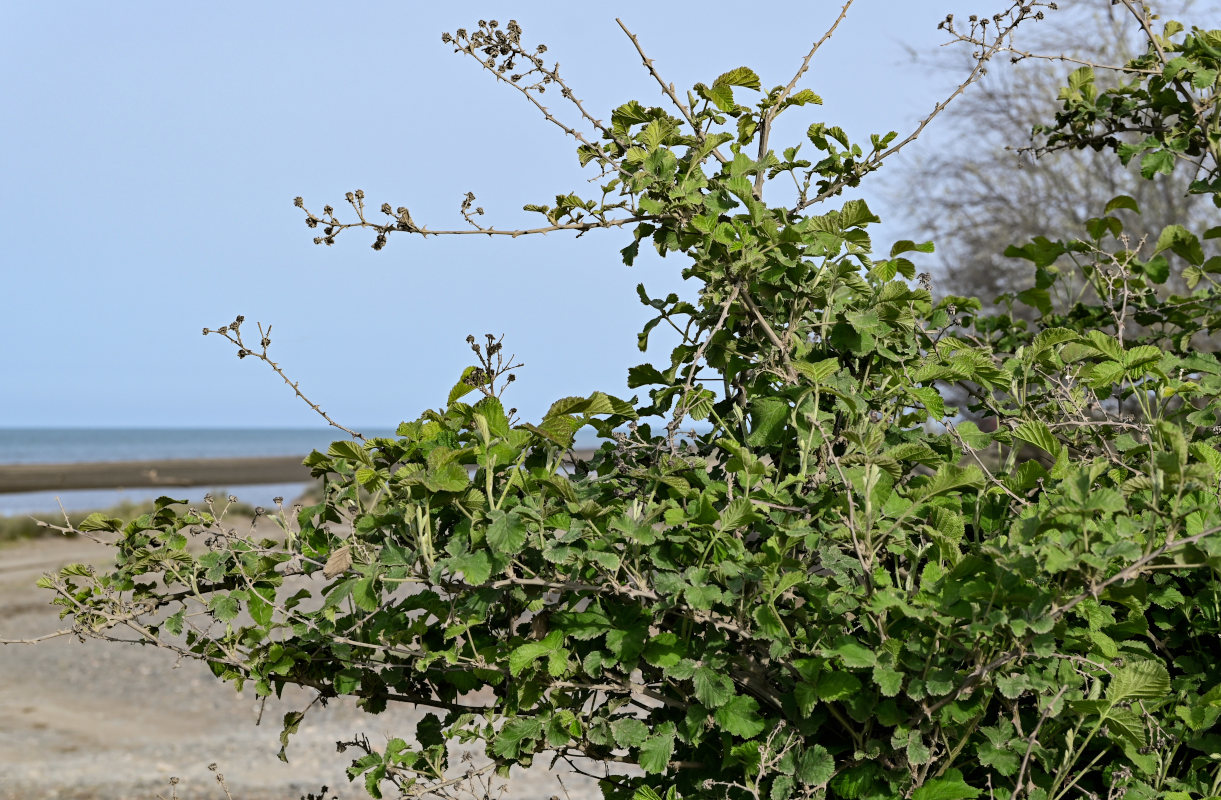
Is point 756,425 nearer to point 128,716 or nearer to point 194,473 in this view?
point 128,716

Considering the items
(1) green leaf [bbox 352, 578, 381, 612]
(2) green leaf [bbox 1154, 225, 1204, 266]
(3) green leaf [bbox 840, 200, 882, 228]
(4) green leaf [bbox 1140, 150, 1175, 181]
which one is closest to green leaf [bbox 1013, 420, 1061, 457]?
(3) green leaf [bbox 840, 200, 882, 228]

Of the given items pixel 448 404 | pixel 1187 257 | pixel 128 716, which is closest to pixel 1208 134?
pixel 1187 257

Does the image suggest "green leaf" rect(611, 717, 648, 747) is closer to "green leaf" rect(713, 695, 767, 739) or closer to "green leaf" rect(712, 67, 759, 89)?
"green leaf" rect(713, 695, 767, 739)

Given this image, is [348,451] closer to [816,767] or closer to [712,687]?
[712,687]

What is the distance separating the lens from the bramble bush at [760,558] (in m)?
1.45

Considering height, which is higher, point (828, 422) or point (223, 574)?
point (828, 422)

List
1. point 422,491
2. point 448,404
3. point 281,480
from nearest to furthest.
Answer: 1. point 422,491
2. point 448,404
3. point 281,480

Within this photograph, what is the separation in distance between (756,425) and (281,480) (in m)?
36.1

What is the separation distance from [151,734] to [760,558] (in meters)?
5.88

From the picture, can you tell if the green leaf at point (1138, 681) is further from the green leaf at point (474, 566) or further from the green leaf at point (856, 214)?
the green leaf at point (474, 566)

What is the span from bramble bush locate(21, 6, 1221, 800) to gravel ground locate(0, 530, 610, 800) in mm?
2572

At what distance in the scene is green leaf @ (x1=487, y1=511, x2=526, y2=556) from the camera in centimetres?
141

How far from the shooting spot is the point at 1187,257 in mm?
2619

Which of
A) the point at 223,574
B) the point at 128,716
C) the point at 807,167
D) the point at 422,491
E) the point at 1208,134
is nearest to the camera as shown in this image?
the point at 422,491
